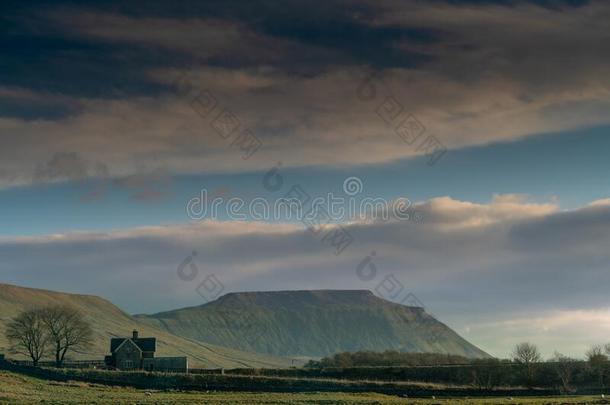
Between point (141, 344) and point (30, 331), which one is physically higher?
point (30, 331)

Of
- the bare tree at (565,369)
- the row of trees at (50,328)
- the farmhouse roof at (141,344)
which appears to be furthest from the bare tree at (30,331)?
the bare tree at (565,369)

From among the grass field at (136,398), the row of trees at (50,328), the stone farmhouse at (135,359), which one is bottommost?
the grass field at (136,398)

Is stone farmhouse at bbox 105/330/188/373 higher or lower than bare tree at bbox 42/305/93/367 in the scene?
lower

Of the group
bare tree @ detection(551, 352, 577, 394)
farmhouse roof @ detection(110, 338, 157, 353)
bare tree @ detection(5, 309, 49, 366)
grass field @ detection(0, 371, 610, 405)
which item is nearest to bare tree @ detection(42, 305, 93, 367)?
bare tree @ detection(5, 309, 49, 366)

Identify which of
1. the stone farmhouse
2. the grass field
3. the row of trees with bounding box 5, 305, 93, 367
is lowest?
the grass field

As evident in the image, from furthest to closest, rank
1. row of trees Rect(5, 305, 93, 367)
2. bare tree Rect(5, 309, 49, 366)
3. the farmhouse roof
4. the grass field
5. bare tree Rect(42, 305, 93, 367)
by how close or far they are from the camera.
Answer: the farmhouse roof < bare tree Rect(42, 305, 93, 367) < row of trees Rect(5, 305, 93, 367) < bare tree Rect(5, 309, 49, 366) < the grass field

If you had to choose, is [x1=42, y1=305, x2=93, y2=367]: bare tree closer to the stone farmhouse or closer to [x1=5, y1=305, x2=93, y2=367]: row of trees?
[x1=5, y1=305, x2=93, y2=367]: row of trees

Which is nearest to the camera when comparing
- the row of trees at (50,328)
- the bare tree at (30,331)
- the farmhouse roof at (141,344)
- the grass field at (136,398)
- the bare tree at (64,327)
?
the grass field at (136,398)

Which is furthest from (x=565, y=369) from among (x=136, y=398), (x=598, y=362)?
(x=136, y=398)

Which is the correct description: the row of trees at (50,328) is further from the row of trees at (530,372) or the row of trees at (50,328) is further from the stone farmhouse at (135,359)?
the row of trees at (530,372)

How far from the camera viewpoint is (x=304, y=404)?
76688mm

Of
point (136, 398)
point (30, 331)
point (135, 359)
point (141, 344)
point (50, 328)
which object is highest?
point (50, 328)

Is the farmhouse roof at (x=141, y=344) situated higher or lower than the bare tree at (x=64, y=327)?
lower

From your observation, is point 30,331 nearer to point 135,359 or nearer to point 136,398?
point 135,359
